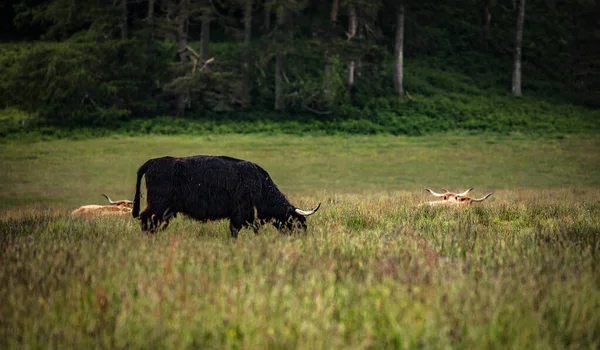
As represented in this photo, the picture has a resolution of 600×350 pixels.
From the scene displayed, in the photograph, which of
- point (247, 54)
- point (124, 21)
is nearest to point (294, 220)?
point (247, 54)

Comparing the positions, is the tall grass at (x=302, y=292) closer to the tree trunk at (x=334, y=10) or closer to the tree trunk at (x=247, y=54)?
the tree trunk at (x=247, y=54)

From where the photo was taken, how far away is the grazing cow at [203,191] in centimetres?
950

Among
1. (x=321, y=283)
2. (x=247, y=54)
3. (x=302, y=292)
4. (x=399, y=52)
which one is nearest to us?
(x=302, y=292)

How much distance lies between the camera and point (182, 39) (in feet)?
118

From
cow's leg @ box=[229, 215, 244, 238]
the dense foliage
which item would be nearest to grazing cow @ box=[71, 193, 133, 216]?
cow's leg @ box=[229, 215, 244, 238]

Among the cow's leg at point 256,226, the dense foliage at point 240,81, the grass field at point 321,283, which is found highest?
the dense foliage at point 240,81

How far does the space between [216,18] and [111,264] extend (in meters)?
31.4

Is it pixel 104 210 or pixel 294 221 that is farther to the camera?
pixel 104 210

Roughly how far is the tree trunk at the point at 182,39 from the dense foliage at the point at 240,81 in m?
0.05

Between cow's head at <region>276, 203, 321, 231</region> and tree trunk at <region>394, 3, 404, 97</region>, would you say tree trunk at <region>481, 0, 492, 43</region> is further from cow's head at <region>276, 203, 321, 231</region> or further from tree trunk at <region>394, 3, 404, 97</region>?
cow's head at <region>276, 203, 321, 231</region>

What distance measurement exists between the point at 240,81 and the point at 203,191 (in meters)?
27.6


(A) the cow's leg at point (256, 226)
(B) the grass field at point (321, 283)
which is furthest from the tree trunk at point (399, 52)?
(A) the cow's leg at point (256, 226)

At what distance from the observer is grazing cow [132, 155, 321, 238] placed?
9.50 m

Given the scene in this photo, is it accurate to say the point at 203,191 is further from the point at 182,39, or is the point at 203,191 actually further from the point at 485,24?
the point at 485,24
